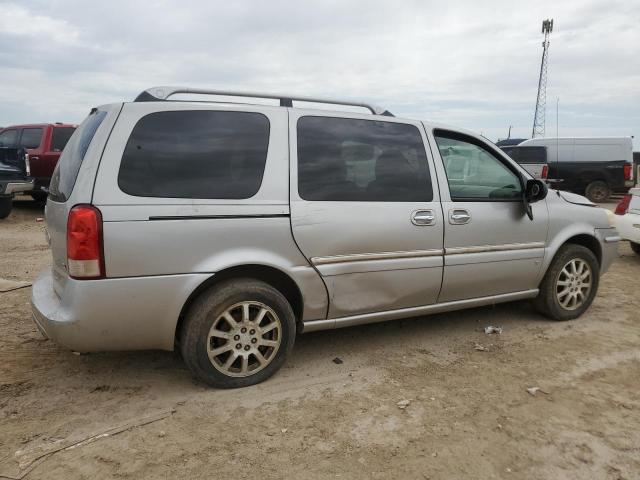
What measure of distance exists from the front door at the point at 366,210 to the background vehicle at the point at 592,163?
13.3 metres

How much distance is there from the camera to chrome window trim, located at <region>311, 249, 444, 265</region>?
3.37 meters

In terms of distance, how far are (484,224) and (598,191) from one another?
13824mm

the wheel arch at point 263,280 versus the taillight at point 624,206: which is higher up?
the taillight at point 624,206

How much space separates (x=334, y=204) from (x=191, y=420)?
1.56 m

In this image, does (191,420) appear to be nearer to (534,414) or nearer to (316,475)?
(316,475)

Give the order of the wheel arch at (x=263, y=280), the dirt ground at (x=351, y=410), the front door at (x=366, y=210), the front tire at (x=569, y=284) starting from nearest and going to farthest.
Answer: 1. the dirt ground at (x=351, y=410)
2. the wheel arch at (x=263, y=280)
3. the front door at (x=366, y=210)
4. the front tire at (x=569, y=284)

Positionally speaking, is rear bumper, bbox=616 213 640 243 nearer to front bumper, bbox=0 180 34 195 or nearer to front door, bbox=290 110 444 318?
Result: front door, bbox=290 110 444 318

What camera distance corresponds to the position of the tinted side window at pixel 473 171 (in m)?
3.96

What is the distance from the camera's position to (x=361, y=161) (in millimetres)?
3605

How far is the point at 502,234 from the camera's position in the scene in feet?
13.4

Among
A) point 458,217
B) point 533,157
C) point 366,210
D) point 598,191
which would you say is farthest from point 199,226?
point 598,191

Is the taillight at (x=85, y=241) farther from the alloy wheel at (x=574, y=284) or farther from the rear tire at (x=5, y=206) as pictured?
the rear tire at (x=5, y=206)

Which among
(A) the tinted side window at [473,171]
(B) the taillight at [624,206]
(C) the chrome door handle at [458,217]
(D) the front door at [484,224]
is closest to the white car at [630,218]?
(B) the taillight at [624,206]

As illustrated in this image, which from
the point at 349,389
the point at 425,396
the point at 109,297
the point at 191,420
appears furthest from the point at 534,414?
the point at 109,297
